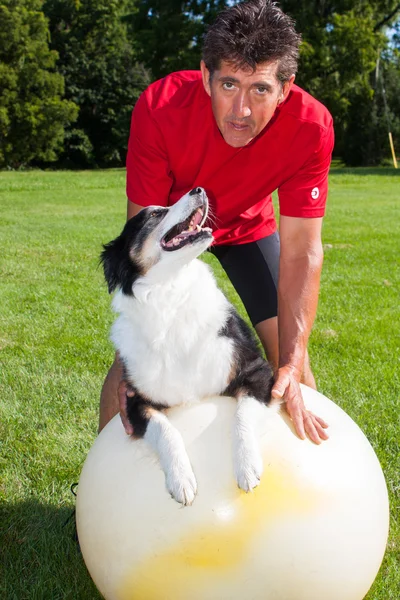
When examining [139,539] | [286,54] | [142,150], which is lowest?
[139,539]

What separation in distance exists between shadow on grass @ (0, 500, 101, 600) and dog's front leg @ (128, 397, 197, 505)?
0.94m

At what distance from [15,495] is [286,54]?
300cm

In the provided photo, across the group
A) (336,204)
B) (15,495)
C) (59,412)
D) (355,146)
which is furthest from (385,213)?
(355,146)

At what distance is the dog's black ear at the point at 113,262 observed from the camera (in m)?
3.38

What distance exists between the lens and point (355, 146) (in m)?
41.7

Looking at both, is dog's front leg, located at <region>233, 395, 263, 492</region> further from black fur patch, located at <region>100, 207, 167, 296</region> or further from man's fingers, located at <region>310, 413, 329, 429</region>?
black fur patch, located at <region>100, 207, 167, 296</region>

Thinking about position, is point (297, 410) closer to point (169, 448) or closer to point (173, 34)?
point (169, 448)

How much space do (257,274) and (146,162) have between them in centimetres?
105

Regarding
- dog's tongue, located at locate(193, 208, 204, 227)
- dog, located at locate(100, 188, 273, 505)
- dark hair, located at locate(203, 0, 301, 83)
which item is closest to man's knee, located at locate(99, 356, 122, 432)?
A: dog, located at locate(100, 188, 273, 505)

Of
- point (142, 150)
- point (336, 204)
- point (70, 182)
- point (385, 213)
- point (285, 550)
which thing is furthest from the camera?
point (70, 182)

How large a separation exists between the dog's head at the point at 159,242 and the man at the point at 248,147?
429 mm

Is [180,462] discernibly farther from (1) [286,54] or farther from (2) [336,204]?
(2) [336,204]

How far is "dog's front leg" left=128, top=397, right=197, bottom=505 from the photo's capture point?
8.42 feet

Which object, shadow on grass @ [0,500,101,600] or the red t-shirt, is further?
the red t-shirt
